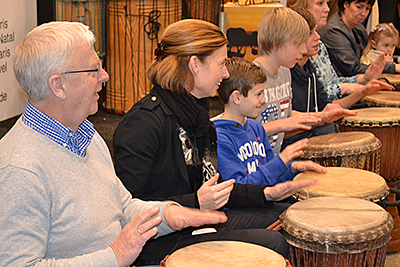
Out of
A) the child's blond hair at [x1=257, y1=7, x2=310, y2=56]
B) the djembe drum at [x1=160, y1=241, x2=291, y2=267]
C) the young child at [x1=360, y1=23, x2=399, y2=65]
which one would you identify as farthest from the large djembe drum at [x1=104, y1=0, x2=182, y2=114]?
the djembe drum at [x1=160, y1=241, x2=291, y2=267]

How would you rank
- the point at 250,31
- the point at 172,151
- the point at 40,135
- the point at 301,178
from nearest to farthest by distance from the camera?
the point at 40,135 < the point at 172,151 < the point at 301,178 < the point at 250,31

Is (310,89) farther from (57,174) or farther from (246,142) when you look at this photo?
(57,174)

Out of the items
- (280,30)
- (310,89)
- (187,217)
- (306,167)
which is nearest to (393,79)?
(310,89)

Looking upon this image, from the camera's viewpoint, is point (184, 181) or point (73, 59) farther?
point (184, 181)

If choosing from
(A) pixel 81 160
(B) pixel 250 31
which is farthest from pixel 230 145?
(B) pixel 250 31

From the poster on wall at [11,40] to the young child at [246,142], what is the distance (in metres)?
1.84

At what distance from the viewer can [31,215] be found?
48.0 inches

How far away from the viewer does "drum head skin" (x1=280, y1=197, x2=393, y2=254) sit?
1736 millimetres

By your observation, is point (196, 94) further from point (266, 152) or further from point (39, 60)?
point (39, 60)

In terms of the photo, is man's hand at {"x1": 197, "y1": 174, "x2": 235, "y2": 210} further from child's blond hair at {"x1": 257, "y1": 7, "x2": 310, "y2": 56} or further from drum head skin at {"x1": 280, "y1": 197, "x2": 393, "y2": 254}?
child's blond hair at {"x1": 257, "y1": 7, "x2": 310, "y2": 56}

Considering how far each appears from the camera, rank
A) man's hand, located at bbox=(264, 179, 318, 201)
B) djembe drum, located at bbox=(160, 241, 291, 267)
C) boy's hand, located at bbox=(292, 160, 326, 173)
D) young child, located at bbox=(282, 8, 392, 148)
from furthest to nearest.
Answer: young child, located at bbox=(282, 8, 392, 148) → boy's hand, located at bbox=(292, 160, 326, 173) → man's hand, located at bbox=(264, 179, 318, 201) → djembe drum, located at bbox=(160, 241, 291, 267)

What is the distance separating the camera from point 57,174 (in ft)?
4.32

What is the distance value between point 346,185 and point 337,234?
472 millimetres

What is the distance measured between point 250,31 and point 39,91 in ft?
14.8
